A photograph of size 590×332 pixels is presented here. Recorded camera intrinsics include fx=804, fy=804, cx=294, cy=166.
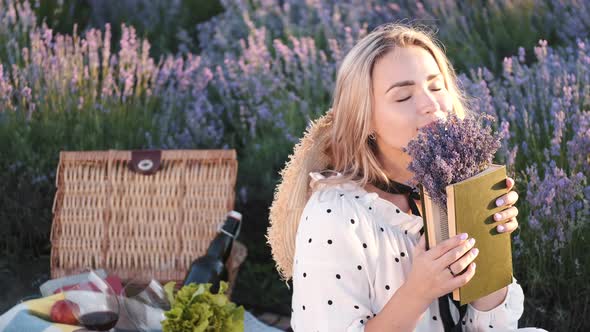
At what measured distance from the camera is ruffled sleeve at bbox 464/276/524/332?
200 cm

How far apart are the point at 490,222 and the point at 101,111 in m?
2.69

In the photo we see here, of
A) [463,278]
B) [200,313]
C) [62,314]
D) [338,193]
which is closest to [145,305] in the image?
[200,313]

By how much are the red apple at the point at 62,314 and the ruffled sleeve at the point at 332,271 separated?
0.99 metres

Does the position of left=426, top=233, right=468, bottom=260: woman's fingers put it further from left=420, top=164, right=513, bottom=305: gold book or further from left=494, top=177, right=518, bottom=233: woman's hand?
left=494, top=177, right=518, bottom=233: woman's hand

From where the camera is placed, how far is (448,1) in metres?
4.24

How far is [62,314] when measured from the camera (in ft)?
8.87

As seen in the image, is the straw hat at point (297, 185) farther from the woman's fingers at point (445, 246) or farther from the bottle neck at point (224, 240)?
the bottle neck at point (224, 240)

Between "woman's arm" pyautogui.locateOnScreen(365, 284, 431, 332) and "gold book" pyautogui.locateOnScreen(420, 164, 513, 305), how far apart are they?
9 centimetres

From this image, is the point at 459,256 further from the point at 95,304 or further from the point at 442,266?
the point at 95,304

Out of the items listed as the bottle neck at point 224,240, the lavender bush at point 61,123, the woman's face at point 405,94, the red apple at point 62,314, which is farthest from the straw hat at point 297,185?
the lavender bush at point 61,123

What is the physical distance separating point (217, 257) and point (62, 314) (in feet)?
2.41

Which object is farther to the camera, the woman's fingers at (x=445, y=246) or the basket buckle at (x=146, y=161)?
the basket buckle at (x=146, y=161)

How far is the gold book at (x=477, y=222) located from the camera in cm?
162

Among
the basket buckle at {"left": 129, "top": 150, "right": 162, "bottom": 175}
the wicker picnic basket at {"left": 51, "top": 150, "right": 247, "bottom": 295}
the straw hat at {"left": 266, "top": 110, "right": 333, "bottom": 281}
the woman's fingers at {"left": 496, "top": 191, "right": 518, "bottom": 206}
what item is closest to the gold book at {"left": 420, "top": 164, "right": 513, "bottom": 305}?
the woman's fingers at {"left": 496, "top": 191, "right": 518, "bottom": 206}
